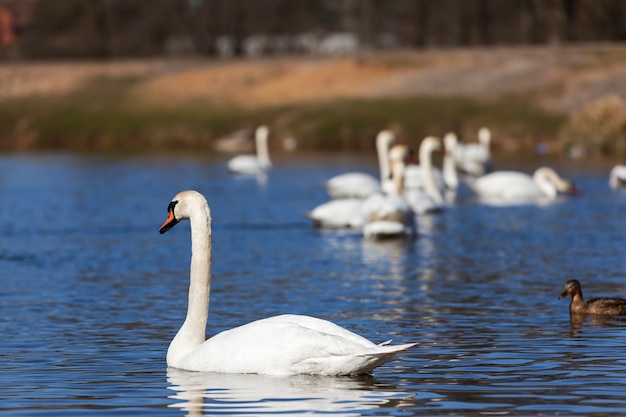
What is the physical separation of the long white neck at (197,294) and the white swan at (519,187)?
1995cm

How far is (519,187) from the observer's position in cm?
3198

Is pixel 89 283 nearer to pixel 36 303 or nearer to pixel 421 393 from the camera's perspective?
pixel 36 303

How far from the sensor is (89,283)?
18438mm

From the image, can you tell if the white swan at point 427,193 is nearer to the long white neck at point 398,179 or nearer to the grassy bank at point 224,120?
the long white neck at point 398,179

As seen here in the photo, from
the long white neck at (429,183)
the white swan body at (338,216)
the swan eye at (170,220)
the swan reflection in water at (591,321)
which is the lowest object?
the swan reflection in water at (591,321)

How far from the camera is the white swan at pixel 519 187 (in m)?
31.9

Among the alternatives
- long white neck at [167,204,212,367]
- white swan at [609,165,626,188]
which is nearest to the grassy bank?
white swan at [609,165,626,188]

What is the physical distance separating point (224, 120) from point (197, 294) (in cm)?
5222

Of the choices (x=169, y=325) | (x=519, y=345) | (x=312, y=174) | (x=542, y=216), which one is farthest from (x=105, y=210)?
(x=519, y=345)

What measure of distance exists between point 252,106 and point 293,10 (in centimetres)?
6007

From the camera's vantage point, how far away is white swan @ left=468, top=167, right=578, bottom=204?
105 feet

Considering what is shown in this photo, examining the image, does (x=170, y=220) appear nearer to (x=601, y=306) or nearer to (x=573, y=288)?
(x=601, y=306)

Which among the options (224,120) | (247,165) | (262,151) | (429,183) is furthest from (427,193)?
(224,120)

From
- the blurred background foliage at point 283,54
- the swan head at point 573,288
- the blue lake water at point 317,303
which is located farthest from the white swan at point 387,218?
the blurred background foliage at point 283,54
